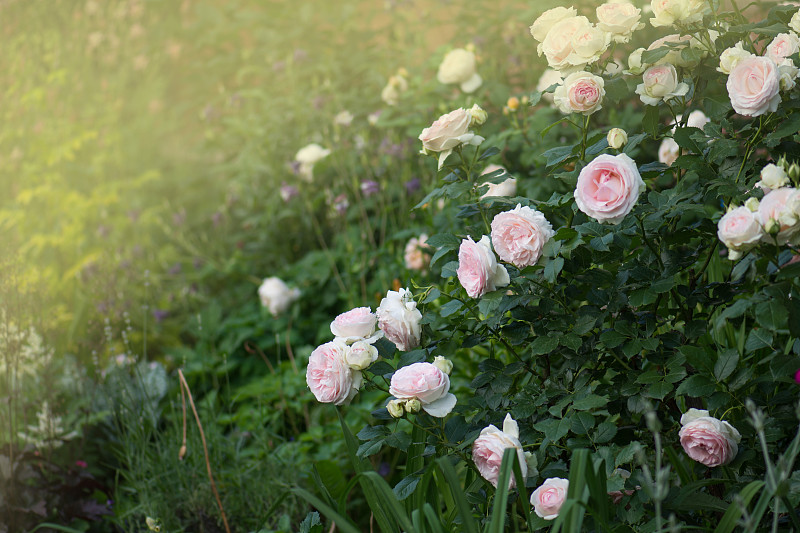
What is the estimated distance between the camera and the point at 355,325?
4.42 ft

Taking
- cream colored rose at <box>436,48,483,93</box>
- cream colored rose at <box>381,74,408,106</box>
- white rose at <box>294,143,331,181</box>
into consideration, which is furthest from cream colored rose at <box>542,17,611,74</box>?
white rose at <box>294,143,331,181</box>

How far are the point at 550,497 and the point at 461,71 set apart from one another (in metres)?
1.86

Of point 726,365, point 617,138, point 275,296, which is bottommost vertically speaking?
point 275,296

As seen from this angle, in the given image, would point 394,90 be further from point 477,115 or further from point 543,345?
point 543,345

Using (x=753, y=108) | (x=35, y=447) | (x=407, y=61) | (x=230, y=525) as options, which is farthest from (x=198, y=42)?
(x=753, y=108)

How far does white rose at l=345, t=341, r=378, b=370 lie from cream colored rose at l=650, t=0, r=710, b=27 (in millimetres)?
838

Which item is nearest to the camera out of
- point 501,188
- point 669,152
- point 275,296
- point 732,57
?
point 732,57

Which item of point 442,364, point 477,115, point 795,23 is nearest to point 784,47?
point 795,23

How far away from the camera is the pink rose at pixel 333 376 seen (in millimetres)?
1293

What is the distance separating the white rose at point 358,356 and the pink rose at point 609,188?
469 millimetres

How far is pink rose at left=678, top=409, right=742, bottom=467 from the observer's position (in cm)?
126

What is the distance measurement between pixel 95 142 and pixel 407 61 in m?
2.17

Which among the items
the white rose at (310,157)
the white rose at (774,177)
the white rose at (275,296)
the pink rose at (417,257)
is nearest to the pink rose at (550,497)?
the white rose at (774,177)

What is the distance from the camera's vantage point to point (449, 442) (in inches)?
54.4
